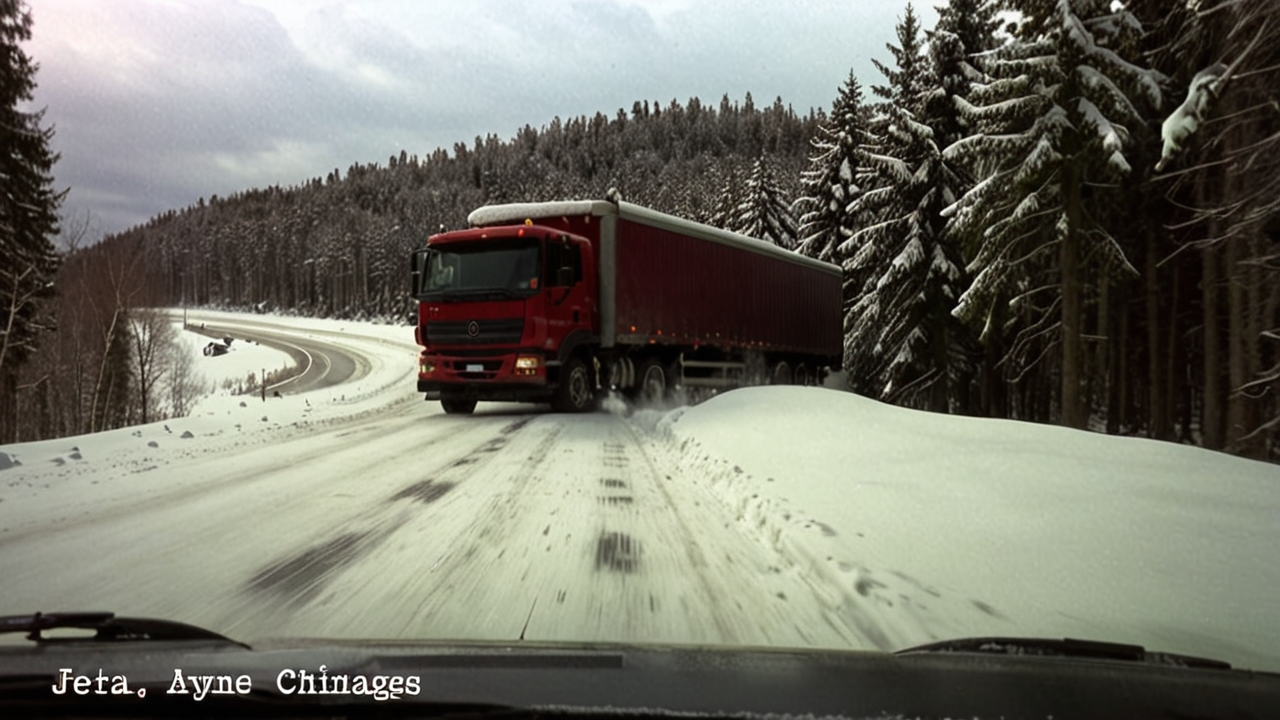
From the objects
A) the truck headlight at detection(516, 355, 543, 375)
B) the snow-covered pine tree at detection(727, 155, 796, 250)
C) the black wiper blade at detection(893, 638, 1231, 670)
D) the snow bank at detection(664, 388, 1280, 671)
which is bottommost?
the snow bank at detection(664, 388, 1280, 671)

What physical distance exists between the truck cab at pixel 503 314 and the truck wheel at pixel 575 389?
0.09 feet

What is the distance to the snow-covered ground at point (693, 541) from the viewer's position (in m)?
3.77

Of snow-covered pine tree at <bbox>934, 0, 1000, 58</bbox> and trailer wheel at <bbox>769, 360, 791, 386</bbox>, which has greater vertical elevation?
snow-covered pine tree at <bbox>934, 0, 1000, 58</bbox>

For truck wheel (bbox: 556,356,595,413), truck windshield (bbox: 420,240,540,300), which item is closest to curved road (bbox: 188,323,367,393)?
truck windshield (bbox: 420,240,540,300)

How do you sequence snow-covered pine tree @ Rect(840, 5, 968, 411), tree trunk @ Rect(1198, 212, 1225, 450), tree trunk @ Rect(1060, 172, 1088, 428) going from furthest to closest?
snow-covered pine tree @ Rect(840, 5, 968, 411)
tree trunk @ Rect(1198, 212, 1225, 450)
tree trunk @ Rect(1060, 172, 1088, 428)

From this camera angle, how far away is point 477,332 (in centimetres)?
1377

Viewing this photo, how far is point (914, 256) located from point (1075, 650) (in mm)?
22406

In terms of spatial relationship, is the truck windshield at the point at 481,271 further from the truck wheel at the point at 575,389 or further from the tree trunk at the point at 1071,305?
the tree trunk at the point at 1071,305

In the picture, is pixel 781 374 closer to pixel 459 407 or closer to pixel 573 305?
pixel 573 305

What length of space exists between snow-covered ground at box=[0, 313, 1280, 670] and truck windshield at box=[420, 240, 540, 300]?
4678mm

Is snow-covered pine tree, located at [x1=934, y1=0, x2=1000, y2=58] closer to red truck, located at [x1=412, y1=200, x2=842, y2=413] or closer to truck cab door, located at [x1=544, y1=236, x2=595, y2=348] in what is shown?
red truck, located at [x1=412, y1=200, x2=842, y2=413]

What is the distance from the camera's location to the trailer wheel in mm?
23000

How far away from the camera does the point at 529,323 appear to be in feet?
44.0

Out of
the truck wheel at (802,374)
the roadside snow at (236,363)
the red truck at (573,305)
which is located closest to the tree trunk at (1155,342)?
the truck wheel at (802,374)
